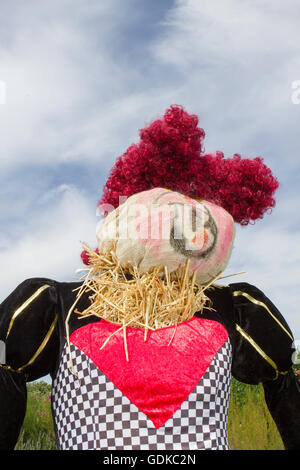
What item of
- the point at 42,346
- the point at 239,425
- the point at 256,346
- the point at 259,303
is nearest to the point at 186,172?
the point at 259,303

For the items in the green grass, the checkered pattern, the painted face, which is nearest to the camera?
the checkered pattern

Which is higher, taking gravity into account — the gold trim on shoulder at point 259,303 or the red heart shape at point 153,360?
the gold trim on shoulder at point 259,303

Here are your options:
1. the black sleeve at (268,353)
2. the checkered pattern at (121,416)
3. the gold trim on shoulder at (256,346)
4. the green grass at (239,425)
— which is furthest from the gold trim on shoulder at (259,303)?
the green grass at (239,425)

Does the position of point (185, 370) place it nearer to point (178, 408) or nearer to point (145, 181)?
point (178, 408)

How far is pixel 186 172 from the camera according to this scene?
6.72ft

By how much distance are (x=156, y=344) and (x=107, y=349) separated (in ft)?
0.59

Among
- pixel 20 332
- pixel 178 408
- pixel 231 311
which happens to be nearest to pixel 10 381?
pixel 20 332

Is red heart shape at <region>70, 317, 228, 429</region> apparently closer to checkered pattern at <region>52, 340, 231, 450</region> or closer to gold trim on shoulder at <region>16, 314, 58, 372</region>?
checkered pattern at <region>52, 340, 231, 450</region>

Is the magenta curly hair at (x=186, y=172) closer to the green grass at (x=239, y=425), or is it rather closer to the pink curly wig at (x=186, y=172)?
the pink curly wig at (x=186, y=172)

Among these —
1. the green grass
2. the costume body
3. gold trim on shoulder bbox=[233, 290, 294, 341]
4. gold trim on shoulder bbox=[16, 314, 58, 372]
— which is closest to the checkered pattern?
the costume body

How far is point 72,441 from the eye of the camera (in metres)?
1.68

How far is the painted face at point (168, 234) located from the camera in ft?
5.65

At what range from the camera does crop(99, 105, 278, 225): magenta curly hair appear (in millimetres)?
2033

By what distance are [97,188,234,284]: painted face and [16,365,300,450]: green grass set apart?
2.59m
